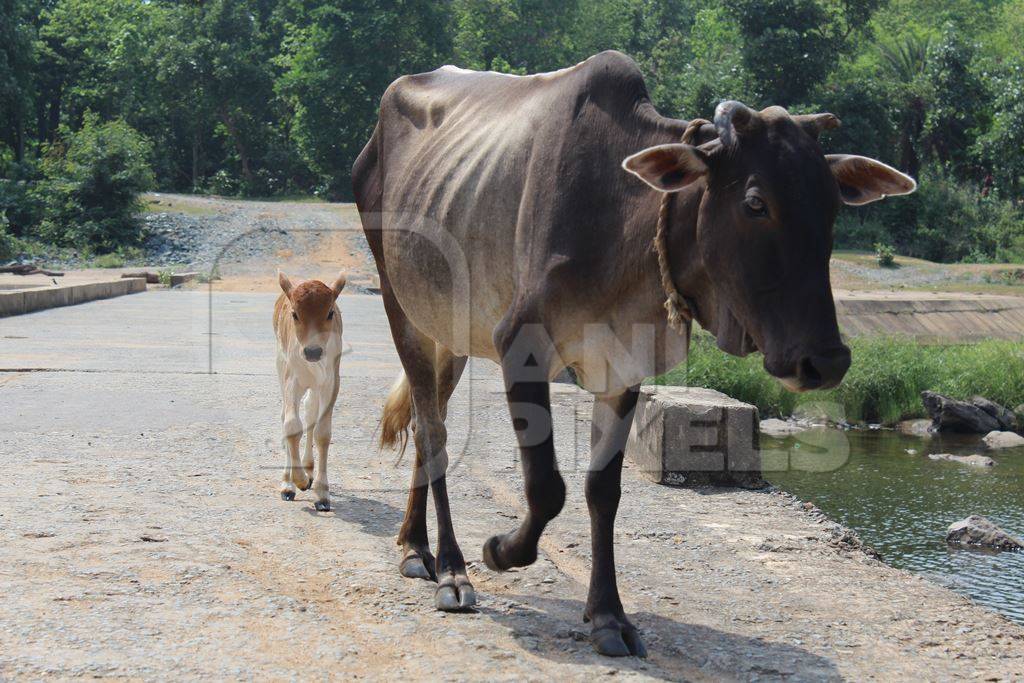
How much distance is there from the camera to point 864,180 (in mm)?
3875

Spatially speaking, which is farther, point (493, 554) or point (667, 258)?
point (493, 554)

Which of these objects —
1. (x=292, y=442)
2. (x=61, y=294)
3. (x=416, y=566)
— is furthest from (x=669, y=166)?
(x=61, y=294)

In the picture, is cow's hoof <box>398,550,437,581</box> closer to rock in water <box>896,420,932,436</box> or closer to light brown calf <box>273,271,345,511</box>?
light brown calf <box>273,271,345,511</box>

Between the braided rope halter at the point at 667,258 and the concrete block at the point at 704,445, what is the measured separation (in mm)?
3777

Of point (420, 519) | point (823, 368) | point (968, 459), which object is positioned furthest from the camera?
point (968, 459)

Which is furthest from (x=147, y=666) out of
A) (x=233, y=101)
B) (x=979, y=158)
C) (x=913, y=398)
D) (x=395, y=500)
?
(x=233, y=101)

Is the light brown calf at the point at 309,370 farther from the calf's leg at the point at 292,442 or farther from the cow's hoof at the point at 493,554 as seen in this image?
the cow's hoof at the point at 493,554

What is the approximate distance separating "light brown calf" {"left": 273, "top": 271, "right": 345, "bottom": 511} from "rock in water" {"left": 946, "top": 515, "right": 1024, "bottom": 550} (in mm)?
4757

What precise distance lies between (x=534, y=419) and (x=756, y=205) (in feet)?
4.05

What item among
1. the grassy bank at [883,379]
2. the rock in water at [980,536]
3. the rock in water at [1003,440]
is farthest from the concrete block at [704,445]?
the rock in water at [1003,440]

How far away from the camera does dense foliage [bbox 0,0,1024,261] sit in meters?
35.2

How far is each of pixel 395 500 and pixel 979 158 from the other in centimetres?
3512

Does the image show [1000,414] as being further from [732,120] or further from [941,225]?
[941,225]

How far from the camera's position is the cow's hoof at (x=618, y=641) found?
4133 mm
